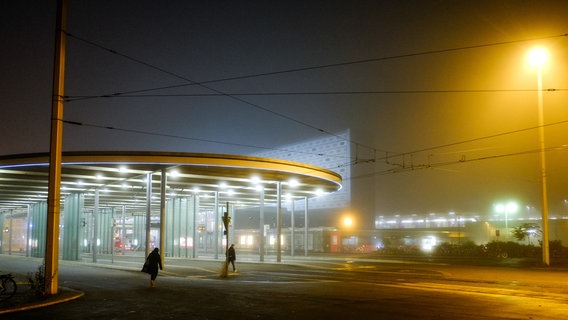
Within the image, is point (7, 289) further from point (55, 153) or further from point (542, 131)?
point (542, 131)

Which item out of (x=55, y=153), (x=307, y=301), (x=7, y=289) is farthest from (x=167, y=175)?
(x=307, y=301)

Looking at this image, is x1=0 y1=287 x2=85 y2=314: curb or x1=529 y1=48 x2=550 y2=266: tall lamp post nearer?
x1=0 y1=287 x2=85 y2=314: curb

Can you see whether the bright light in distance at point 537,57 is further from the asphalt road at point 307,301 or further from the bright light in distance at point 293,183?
the bright light in distance at point 293,183

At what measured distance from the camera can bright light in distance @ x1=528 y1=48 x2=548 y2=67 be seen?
101ft

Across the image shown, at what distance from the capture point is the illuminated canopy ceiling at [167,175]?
30984 mm

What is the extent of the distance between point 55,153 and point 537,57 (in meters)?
26.6

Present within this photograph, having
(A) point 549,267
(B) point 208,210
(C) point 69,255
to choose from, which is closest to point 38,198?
(C) point 69,255

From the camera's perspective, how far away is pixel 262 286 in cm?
2016

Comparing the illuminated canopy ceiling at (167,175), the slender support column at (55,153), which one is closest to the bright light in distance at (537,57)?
the illuminated canopy ceiling at (167,175)

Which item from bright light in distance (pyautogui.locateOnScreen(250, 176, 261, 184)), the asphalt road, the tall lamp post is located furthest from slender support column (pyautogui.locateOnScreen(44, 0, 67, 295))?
the tall lamp post

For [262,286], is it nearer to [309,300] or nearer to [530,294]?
[309,300]

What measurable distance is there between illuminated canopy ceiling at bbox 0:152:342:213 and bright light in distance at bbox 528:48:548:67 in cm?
1521

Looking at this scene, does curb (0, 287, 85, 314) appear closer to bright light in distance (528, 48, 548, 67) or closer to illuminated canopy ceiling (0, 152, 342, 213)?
illuminated canopy ceiling (0, 152, 342, 213)

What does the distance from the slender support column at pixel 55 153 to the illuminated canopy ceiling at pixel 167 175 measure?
14120mm
